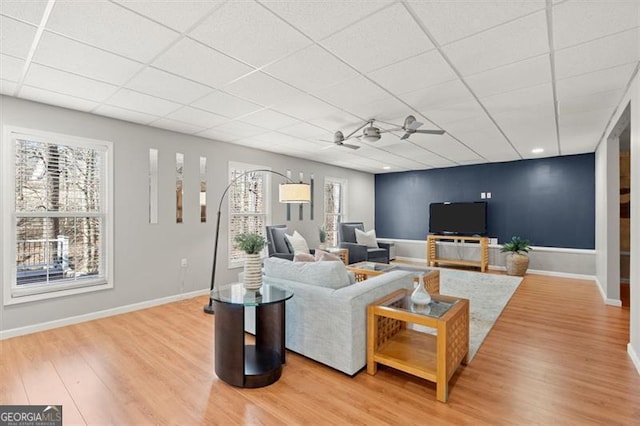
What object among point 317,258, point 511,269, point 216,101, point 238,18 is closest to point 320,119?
point 216,101

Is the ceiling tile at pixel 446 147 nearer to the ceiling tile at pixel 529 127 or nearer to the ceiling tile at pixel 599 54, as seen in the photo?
the ceiling tile at pixel 529 127

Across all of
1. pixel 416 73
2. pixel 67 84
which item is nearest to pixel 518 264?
pixel 416 73

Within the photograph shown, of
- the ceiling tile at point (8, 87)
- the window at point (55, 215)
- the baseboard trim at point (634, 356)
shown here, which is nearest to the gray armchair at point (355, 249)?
the baseboard trim at point (634, 356)

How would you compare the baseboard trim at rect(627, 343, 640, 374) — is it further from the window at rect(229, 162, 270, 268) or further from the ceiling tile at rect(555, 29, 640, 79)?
the window at rect(229, 162, 270, 268)

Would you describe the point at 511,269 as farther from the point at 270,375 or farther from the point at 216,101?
the point at 216,101

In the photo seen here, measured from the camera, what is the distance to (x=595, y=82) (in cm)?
281

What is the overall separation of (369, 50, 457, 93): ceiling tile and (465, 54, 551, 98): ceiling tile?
28 centimetres

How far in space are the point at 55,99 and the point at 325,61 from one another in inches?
117

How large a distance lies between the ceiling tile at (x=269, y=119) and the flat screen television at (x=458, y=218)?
16.8 ft

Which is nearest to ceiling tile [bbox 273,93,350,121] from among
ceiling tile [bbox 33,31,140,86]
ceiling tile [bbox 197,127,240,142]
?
ceiling tile [bbox 197,127,240,142]

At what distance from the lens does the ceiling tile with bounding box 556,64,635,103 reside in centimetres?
262

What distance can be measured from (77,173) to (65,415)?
2805 mm

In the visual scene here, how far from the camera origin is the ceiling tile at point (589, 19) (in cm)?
181

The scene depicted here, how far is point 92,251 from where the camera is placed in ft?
12.7
